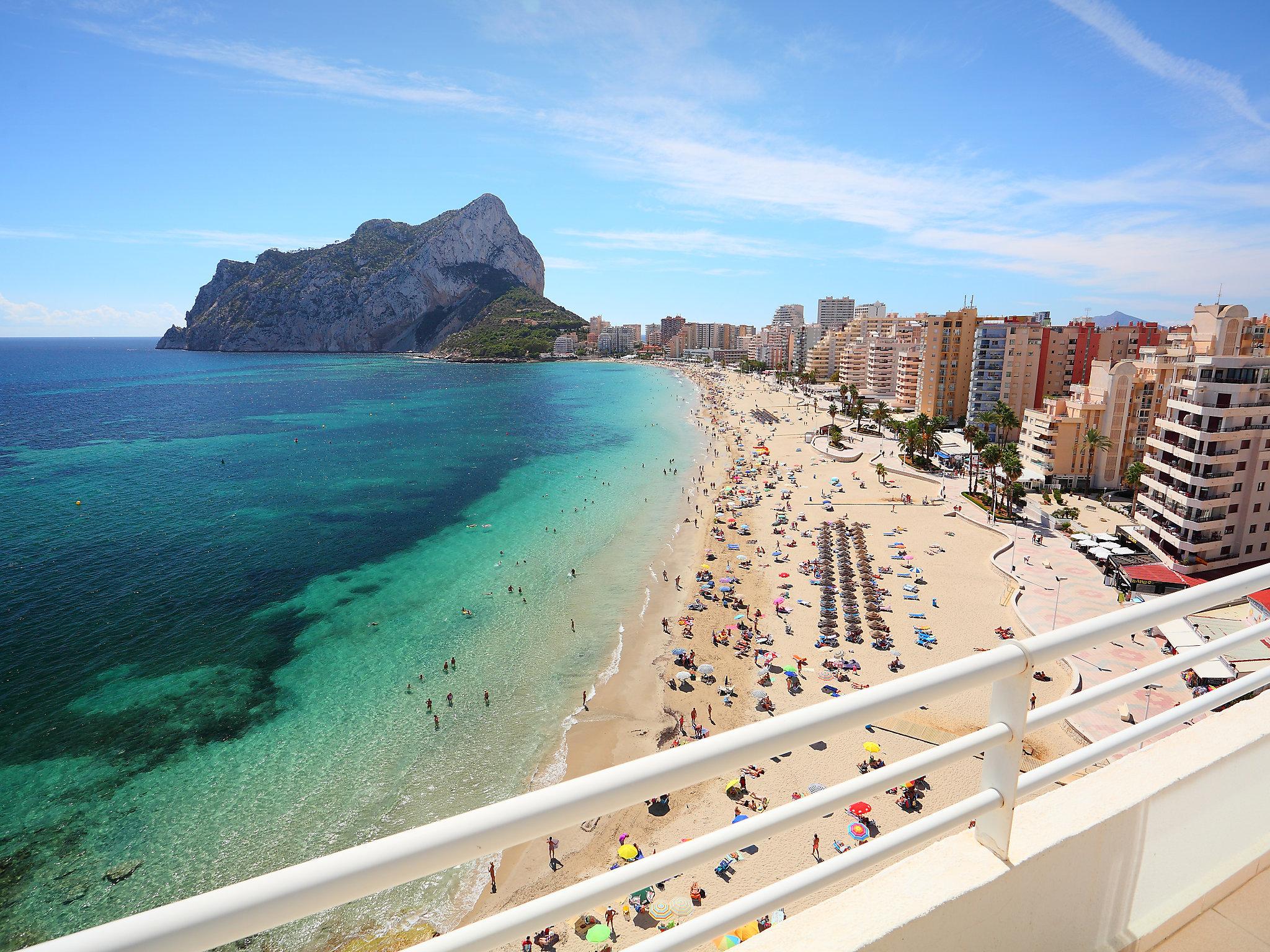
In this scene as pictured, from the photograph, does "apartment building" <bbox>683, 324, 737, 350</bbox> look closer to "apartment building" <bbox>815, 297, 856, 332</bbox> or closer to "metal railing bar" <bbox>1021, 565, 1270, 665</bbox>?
"apartment building" <bbox>815, 297, 856, 332</bbox>

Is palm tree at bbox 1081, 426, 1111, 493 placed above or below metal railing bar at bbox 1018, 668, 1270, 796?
→ below

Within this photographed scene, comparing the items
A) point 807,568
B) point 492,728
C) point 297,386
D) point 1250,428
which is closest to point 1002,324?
point 1250,428

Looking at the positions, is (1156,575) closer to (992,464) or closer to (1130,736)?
(992,464)

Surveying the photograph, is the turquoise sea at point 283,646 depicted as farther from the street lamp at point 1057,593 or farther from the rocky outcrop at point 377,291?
the rocky outcrop at point 377,291

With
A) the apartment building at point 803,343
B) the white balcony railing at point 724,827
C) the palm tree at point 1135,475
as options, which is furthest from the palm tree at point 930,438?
the apartment building at point 803,343

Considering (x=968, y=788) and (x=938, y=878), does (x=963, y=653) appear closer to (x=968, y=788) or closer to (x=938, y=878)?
(x=968, y=788)

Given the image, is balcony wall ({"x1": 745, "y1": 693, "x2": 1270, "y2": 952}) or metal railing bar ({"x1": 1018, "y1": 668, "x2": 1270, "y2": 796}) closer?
balcony wall ({"x1": 745, "y1": 693, "x2": 1270, "y2": 952})

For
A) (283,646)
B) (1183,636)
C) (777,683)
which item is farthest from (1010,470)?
(283,646)

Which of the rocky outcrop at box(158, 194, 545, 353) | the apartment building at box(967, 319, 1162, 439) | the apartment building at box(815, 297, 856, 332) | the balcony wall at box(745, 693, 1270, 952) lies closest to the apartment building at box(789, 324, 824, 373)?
the apartment building at box(815, 297, 856, 332)
